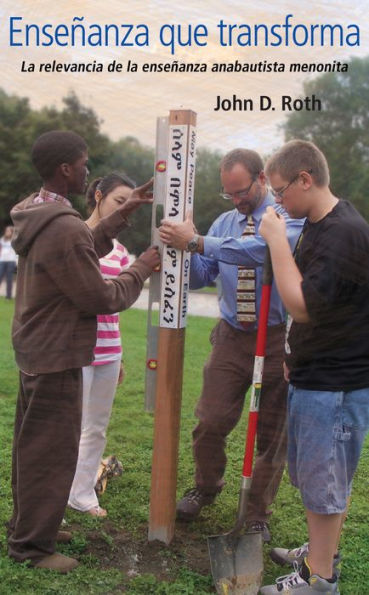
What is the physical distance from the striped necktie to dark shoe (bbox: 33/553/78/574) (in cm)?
126

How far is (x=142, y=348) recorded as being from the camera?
8.05 metres

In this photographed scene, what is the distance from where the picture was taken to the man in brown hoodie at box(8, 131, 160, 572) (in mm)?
2342

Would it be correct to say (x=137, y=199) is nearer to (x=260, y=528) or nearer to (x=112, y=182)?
(x=112, y=182)

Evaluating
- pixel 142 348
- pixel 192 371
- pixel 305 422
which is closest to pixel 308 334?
pixel 305 422

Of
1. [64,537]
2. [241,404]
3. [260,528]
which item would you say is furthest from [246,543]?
[64,537]

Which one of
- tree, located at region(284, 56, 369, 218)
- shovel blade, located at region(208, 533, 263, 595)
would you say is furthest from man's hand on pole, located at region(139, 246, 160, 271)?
shovel blade, located at region(208, 533, 263, 595)

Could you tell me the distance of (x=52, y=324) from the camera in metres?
2.43

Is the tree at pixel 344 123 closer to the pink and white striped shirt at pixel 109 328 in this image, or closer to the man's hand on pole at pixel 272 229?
the man's hand on pole at pixel 272 229

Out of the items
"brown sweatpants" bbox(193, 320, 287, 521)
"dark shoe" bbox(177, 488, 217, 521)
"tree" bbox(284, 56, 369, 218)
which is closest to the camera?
"tree" bbox(284, 56, 369, 218)

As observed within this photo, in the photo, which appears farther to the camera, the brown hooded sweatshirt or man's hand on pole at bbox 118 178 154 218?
man's hand on pole at bbox 118 178 154 218

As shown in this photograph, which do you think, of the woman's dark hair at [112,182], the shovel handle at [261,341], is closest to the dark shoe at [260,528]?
the shovel handle at [261,341]

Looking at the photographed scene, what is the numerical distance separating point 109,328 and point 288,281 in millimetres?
1321

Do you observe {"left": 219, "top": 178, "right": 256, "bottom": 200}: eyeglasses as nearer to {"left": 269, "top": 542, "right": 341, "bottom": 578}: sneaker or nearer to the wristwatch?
the wristwatch

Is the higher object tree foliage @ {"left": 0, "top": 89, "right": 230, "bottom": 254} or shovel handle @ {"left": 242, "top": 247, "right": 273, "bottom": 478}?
tree foliage @ {"left": 0, "top": 89, "right": 230, "bottom": 254}
